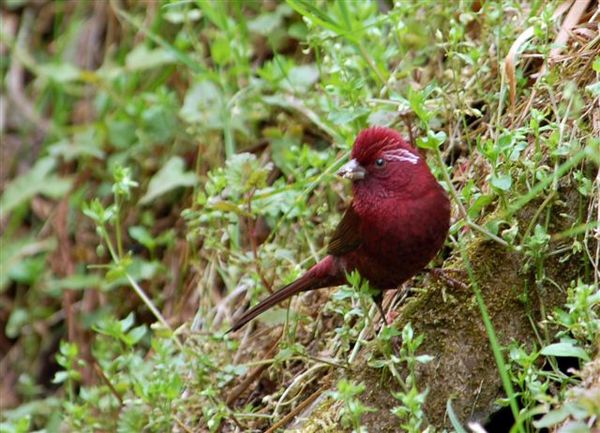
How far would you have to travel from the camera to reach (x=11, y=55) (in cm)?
696

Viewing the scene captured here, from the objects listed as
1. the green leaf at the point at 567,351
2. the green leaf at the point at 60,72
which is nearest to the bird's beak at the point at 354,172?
the green leaf at the point at 567,351

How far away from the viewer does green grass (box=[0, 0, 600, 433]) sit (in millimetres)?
3438

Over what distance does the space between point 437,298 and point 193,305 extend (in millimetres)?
1633

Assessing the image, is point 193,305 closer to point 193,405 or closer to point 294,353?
point 193,405

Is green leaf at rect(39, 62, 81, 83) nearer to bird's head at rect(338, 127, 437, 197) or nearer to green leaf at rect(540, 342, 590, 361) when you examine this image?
bird's head at rect(338, 127, 437, 197)

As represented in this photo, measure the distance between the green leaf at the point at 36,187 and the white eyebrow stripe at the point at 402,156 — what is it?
2854 millimetres

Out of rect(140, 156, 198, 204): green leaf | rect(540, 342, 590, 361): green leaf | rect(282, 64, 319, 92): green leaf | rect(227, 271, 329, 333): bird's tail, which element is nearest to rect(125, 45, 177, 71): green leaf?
rect(140, 156, 198, 204): green leaf

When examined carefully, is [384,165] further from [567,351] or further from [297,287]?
[567,351]

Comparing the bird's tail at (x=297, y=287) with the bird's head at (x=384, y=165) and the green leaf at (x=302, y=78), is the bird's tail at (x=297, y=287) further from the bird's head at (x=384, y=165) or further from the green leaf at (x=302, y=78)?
the green leaf at (x=302, y=78)

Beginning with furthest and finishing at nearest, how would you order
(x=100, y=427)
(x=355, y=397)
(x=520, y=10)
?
(x=100, y=427), (x=520, y=10), (x=355, y=397)

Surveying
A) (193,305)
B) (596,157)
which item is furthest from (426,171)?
(193,305)

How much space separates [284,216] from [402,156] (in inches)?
27.0

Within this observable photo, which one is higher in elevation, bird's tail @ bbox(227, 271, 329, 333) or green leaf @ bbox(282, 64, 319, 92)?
green leaf @ bbox(282, 64, 319, 92)

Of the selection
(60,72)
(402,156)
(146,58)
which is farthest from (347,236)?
(60,72)
